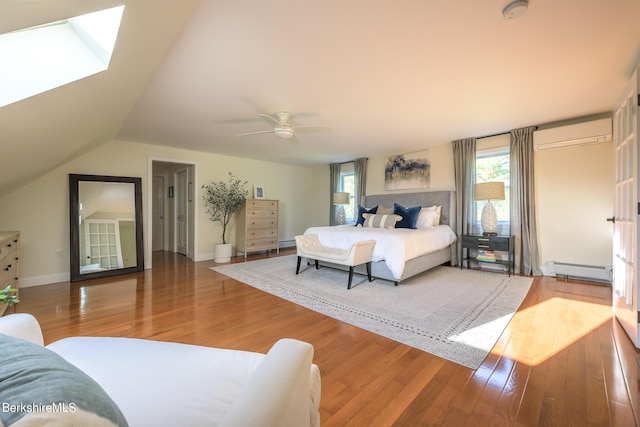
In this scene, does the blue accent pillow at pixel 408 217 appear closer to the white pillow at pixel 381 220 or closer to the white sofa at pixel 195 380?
the white pillow at pixel 381 220

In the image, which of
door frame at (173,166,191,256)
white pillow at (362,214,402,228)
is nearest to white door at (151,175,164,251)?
door frame at (173,166,191,256)

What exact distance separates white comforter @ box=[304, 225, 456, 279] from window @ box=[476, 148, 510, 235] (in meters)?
0.78

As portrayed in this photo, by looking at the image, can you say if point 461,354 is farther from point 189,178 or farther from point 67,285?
point 189,178

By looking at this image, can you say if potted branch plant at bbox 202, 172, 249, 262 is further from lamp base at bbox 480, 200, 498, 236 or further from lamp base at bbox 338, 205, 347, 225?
lamp base at bbox 480, 200, 498, 236

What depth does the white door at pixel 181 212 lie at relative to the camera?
5.90 m

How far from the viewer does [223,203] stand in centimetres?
548

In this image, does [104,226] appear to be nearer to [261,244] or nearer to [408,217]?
[261,244]

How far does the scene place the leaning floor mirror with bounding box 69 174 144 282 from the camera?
380 centimetres

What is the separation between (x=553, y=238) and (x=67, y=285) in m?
6.97

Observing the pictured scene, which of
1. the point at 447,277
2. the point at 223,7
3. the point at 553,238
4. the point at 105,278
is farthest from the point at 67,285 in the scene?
the point at 553,238

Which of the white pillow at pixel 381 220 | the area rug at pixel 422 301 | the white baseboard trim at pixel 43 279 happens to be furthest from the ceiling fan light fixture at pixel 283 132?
the white baseboard trim at pixel 43 279

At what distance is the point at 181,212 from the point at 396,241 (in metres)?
5.18

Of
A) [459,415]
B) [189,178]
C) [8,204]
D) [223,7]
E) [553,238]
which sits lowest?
[459,415]

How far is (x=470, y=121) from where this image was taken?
11.8 ft
